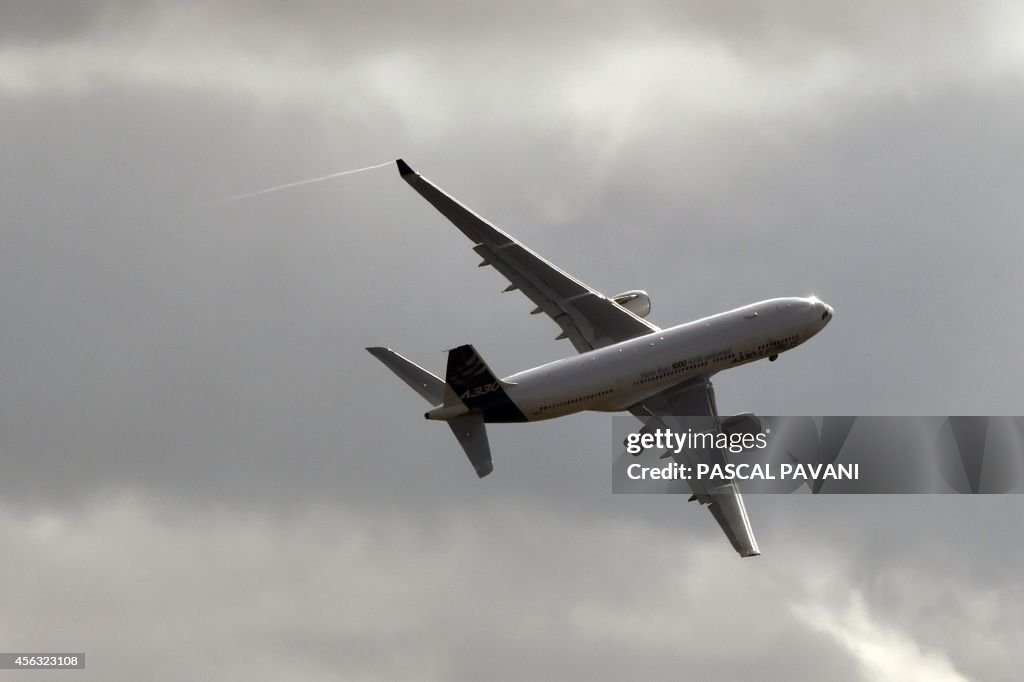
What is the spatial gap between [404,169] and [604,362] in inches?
950

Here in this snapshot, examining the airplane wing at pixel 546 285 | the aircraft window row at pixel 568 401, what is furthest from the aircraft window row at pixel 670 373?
the airplane wing at pixel 546 285

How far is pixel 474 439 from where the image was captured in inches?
5295

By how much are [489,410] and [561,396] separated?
535cm

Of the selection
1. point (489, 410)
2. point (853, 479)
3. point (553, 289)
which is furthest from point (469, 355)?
point (853, 479)

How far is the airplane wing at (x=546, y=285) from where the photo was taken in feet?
487

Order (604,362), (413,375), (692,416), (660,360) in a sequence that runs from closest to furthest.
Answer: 1. (413,375)
2. (604,362)
3. (660,360)
4. (692,416)

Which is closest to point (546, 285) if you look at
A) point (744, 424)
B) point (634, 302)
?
point (634, 302)

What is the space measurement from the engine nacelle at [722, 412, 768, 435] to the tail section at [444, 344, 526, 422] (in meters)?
16.2

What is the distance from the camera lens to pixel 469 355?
438 ft

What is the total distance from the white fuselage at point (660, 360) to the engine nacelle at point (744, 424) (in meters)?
3.90

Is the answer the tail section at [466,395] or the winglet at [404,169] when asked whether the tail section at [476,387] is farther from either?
the winglet at [404,169]

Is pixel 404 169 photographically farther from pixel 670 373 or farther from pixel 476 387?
pixel 670 373

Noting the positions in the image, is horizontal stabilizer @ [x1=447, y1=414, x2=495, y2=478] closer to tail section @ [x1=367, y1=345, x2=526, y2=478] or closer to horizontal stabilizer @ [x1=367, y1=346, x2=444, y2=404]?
tail section @ [x1=367, y1=345, x2=526, y2=478]

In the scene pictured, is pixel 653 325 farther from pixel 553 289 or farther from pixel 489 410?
pixel 489 410
